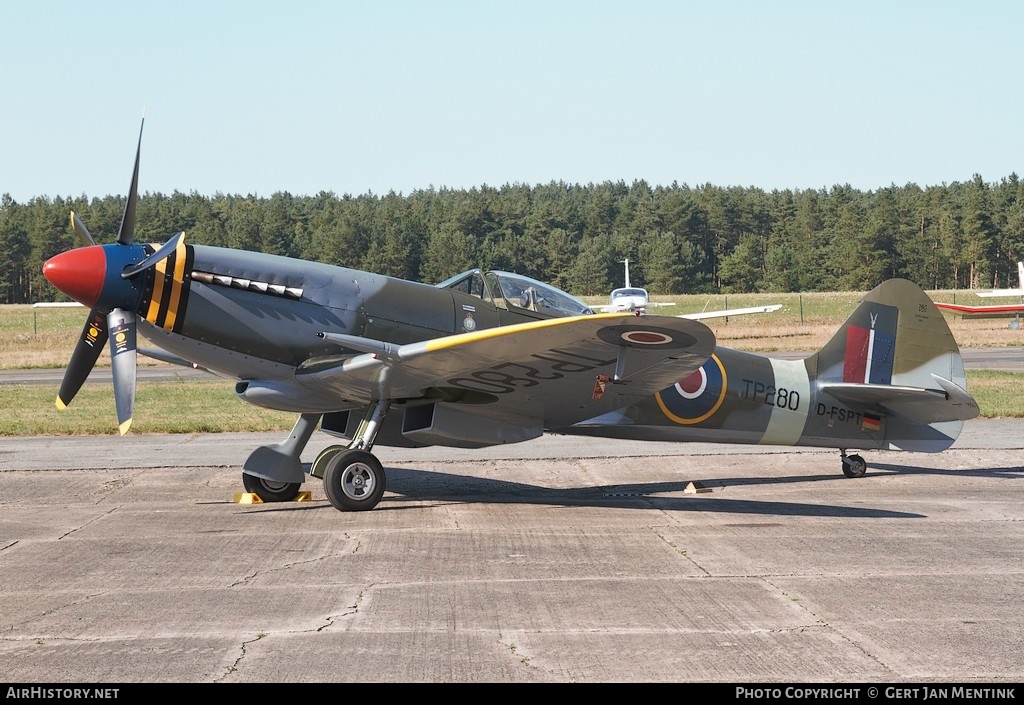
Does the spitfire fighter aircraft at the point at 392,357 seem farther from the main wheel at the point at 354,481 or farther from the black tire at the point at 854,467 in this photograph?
the black tire at the point at 854,467

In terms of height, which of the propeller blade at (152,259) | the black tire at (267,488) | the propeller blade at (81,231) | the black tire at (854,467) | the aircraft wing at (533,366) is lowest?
the black tire at (854,467)


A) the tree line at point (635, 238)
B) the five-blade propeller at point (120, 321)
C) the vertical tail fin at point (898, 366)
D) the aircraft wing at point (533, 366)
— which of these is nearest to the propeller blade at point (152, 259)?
the five-blade propeller at point (120, 321)

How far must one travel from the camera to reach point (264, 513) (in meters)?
10.7

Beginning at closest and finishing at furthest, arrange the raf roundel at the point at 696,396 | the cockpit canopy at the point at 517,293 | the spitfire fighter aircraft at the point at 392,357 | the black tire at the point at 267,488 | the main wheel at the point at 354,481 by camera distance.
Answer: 1. the spitfire fighter aircraft at the point at 392,357
2. the main wheel at the point at 354,481
3. the cockpit canopy at the point at 517,293
4. the black tire at the point at 267,488
5. the raf roundel at the point at 696,396

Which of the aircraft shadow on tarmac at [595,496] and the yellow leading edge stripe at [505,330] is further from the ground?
the yellow leading edge stripe at [505,330]

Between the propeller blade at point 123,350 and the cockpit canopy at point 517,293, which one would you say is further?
the cockpit canopy at point 517,293

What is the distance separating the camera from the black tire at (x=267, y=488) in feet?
37.3

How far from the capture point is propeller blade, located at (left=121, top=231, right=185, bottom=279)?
33.0ft

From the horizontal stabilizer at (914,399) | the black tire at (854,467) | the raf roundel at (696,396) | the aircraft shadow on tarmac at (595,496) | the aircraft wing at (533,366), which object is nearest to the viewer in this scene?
the aircraft wing at (533,366)

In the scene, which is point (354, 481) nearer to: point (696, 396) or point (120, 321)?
point (120, 321)

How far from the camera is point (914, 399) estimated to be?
501 inches

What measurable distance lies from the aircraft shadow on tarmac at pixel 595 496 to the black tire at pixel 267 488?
0.19 meters
